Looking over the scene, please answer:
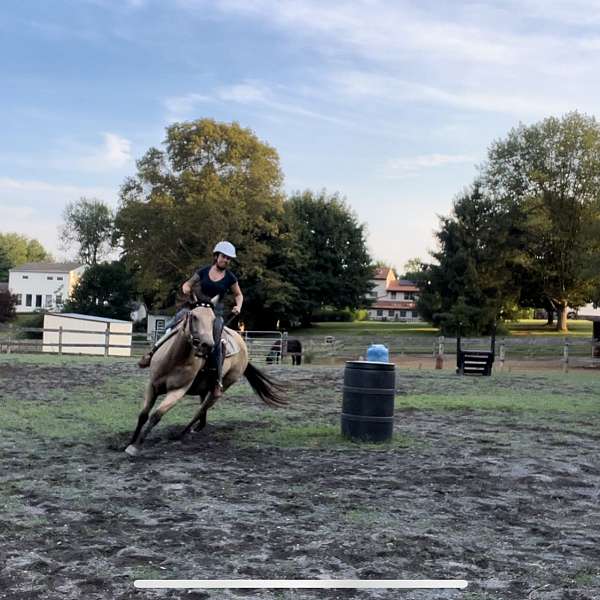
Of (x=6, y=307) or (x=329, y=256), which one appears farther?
(x=6, y=307)

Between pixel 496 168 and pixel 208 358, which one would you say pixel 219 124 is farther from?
pixel 208 358

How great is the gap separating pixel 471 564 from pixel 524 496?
6.49 feet

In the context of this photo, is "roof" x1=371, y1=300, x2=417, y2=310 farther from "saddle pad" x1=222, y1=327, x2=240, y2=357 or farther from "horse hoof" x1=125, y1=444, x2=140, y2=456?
"horse hoof" x1=125, y1=444, x2=140, y2=456

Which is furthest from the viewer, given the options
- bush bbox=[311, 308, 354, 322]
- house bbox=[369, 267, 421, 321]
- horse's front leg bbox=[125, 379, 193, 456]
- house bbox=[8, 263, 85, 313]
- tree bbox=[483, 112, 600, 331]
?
house bbox=[369, 267, 421, 321]

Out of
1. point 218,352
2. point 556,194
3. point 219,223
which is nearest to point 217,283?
point 218,352

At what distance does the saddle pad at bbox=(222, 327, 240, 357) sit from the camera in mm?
8470

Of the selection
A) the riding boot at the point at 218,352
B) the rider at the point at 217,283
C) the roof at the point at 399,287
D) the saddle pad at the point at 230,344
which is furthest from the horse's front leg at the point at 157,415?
the roof at the point at 399,287

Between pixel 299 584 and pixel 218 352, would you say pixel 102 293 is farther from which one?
pixel 299 584

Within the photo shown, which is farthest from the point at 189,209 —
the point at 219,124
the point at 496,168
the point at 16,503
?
the point at 16,503

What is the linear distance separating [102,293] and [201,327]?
54166mm

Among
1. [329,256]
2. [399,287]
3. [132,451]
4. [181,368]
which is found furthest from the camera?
[399,287]

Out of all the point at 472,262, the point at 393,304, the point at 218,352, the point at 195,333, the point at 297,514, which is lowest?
the point at 297,514

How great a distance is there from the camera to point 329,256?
5531cm

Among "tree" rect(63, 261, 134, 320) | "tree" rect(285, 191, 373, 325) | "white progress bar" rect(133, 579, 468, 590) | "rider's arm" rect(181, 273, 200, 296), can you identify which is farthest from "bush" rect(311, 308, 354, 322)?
"white progress bar" rect(133, 579, 468, 590)
